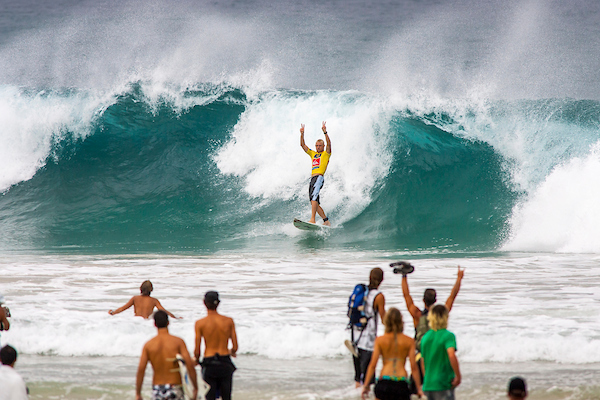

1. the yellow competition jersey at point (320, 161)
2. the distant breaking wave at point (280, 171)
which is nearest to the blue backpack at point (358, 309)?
the distant breaking wave at point (280, 171)

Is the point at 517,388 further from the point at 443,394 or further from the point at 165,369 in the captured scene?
the point at 165,369

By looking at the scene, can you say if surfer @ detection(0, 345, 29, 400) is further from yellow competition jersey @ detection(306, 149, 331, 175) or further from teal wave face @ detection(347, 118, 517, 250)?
teal wave face @ detection(347, 118, 517, 250)

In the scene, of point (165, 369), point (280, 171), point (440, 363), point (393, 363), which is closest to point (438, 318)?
point (440, 363)

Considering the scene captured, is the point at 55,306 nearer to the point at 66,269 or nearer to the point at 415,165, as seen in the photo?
the point at 66,269

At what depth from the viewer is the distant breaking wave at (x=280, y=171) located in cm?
1289

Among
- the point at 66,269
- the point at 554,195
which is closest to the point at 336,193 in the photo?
the point at 554,195

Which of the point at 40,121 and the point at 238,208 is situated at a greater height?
the point at 40,121

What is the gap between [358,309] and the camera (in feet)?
14.1

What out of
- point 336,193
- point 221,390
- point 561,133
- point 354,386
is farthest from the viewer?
point 561,133

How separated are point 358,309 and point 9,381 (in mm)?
2203

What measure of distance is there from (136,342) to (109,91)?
48.8 feet

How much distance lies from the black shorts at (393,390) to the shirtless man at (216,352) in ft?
3.41

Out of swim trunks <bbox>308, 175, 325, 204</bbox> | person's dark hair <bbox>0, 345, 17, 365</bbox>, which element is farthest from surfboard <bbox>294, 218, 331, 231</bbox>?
person's dark hair <bbox>0, 345, 17, 365</bbox>

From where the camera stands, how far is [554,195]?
43.9 feet
